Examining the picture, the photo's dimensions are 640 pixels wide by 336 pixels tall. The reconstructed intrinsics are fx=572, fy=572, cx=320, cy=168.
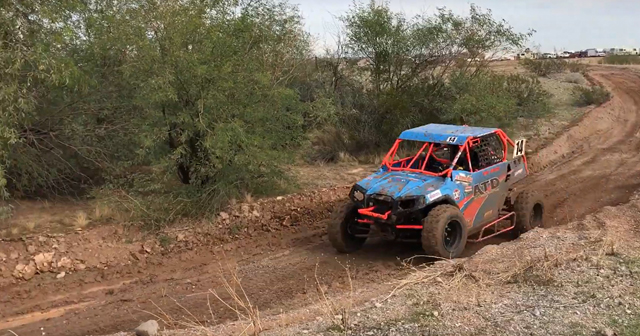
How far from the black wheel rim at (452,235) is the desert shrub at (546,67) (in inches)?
1130

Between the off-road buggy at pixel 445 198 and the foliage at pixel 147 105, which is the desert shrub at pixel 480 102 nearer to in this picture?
the foliage at pixel 147 105

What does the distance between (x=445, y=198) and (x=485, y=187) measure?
99cm

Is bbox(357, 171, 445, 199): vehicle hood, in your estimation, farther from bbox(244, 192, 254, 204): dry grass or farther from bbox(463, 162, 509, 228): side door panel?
bbox(244, 192, 254, 204): dry grass

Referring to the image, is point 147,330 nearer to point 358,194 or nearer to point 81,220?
point 358,194

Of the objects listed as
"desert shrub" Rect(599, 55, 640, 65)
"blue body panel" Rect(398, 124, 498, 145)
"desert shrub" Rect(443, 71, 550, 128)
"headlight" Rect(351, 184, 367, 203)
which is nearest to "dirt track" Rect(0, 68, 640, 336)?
"headlight" Rect(351, 184, 367, 203)

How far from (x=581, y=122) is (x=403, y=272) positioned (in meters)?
14.3

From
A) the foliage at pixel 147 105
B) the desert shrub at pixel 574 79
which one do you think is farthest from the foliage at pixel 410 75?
the desert shrub at pixel 574 79

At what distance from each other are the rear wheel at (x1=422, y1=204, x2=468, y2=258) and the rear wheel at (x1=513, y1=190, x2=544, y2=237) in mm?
1472

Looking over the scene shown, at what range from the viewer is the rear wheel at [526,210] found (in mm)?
9250

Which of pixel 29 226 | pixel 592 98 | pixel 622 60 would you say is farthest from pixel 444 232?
pixel 622 60

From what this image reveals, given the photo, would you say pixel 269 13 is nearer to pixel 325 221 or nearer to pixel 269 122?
pixel 269 122

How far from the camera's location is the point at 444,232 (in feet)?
26.1

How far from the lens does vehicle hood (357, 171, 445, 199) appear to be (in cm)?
821

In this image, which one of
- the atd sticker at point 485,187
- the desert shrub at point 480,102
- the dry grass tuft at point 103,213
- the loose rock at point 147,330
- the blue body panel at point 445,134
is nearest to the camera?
the loose rock at point 147,330
